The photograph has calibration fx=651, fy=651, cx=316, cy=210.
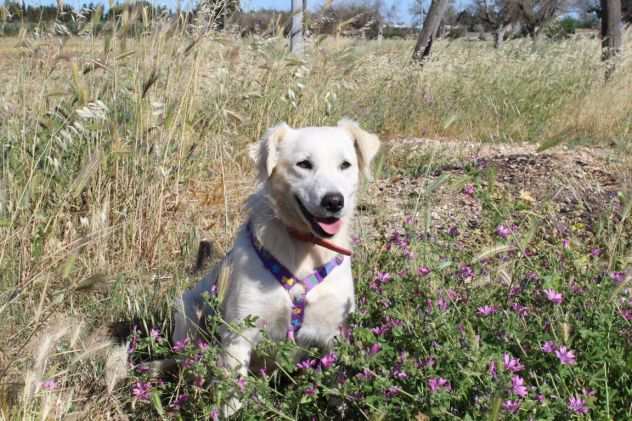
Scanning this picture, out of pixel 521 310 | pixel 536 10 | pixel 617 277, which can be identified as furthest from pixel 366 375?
pixel 536 10

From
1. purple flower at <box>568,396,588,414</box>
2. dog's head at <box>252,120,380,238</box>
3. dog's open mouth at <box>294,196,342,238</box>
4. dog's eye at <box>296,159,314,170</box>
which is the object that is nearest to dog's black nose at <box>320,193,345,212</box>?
dog's head at <box>252,120,380,238</box>

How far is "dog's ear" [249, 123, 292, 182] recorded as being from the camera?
9.62ft

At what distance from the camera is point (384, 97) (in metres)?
6.87

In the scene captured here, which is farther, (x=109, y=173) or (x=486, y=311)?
(x=109, y=173)

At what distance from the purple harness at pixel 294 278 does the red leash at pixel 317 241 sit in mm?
89

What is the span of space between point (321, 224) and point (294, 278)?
254mm

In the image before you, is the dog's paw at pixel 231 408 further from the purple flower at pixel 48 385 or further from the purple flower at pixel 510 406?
the purple flower at pixel 510 406

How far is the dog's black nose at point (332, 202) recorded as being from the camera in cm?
262

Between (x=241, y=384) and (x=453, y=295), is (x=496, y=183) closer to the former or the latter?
(x=453, y=295)

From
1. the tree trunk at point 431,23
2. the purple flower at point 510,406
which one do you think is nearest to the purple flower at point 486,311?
the purple flower at point 510,406

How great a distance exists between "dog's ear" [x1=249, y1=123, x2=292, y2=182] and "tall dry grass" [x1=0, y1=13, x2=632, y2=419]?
36 cm

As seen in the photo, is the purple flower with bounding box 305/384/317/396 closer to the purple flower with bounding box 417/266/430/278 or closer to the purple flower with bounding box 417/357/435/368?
the purple flower with bounding box 417/357/435/368

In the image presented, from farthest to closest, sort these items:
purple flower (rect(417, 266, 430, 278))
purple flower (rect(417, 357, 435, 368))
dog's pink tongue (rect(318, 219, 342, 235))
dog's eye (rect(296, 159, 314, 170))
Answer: dog's eye (rect(296, 159, 314, 170))
dog's pink tongue (rect(318, 219, 342, 235))
purple flower (rect(417, 266, 430, 278))
purple flower (rect(417, 357, 435, 368))

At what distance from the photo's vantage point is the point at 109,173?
3760 mm
